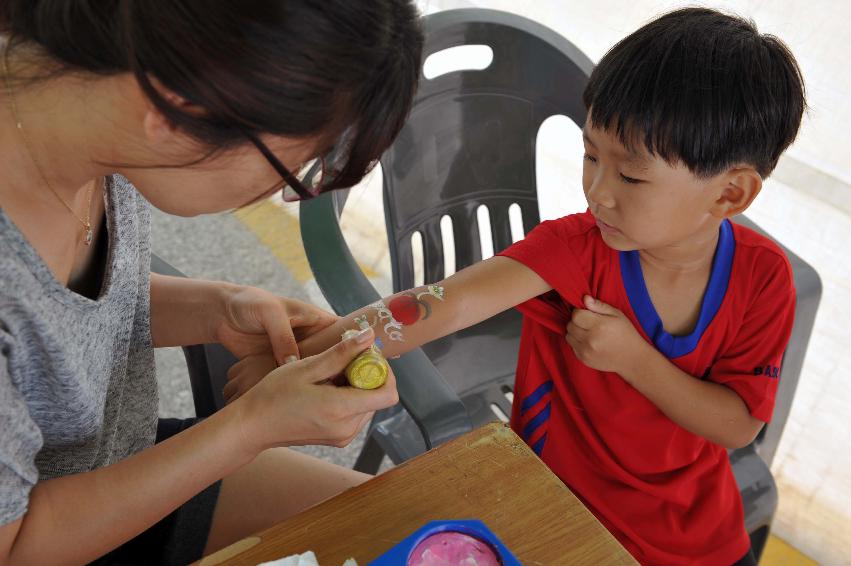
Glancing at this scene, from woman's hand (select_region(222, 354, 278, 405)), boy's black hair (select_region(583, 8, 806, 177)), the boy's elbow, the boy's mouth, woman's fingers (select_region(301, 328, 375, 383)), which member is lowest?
the boy's elbow

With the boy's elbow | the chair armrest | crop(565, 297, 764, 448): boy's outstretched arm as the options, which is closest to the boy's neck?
crop(565, 297, 764, 448): boy's outstretched arm

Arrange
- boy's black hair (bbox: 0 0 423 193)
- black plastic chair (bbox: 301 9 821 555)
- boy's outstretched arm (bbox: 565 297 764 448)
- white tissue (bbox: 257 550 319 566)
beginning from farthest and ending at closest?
black plastic chair (bbox: 301 9 821 555), boy's outstretched arm (bbox: 565 297 764 448), white tissue (bbox: 257 550 319 566), boy's black hair (bbox: 0 0 423 193)

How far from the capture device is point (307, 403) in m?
0.82

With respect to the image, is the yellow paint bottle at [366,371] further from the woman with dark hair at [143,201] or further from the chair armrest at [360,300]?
the chair armrest at [360,300]

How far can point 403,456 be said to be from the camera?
52.9 inches

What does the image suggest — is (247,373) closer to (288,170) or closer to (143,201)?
(143,201)

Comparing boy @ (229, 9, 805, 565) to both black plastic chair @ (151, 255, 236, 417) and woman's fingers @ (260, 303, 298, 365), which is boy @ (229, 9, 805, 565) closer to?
woman's fingers @ (260, 303, 298, 365)

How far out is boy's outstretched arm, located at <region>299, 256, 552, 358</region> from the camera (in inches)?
43.6

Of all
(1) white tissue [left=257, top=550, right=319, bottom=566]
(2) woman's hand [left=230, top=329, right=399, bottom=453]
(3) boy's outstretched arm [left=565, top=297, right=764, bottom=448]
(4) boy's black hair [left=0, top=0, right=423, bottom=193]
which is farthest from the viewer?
(3) boy's outstretched arm [left=565, top=297, right=764, bottom=448]

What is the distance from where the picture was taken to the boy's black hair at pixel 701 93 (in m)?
1.01

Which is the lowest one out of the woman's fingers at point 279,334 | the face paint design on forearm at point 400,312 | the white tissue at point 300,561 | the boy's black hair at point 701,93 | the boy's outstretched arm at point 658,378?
the boy's outstretched arm at point 658,378

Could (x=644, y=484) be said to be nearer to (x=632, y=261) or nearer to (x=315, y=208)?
(x=632, y=261)

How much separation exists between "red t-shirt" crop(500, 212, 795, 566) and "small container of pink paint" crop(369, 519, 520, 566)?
1.68 ft

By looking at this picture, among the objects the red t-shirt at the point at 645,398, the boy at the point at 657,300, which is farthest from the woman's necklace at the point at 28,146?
the red t-shirt at the point at 645,398
